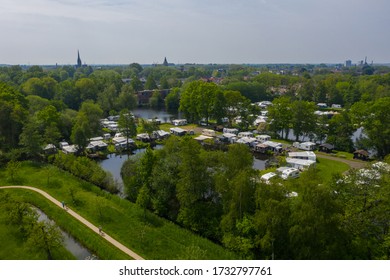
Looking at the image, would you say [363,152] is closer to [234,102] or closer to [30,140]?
[234,102]

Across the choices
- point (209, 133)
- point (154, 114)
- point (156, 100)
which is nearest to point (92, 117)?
point (209, 133)

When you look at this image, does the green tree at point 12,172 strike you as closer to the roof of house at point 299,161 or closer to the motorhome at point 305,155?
the roof of house at point 299,161

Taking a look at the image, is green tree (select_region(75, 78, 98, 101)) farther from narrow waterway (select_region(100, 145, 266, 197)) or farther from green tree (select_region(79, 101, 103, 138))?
narrow waterway (select_region(100, 145, 266, 197))

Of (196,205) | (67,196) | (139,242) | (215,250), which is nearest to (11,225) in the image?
(67,196)

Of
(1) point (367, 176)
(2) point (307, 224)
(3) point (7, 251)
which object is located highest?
(1) point (367, 176)

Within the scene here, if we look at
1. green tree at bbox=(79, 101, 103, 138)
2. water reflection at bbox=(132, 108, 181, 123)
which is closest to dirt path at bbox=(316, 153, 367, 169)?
green tree at bbox=(79, 101, 103, 138)

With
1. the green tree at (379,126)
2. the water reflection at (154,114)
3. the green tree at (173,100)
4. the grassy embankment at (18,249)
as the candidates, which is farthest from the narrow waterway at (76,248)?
the green tree at (173,100)

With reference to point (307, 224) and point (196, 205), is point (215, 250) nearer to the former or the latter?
point (196, 205)

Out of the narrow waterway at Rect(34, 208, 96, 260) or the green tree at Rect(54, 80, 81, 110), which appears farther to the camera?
the green tree at Rect(54, 80, 81, 110)
